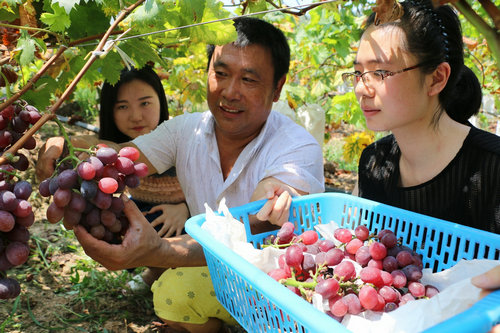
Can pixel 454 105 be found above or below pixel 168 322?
above

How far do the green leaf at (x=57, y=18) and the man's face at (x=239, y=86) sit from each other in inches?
33.7

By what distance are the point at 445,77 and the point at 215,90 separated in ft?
3.40

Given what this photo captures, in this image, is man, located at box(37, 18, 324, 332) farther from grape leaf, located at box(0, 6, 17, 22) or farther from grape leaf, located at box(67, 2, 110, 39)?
grape leaf, located at box(0, 6, 17, 22)

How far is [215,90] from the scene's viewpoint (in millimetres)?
2061

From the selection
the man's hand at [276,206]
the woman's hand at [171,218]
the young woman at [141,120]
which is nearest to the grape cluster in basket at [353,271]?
the man's hand at [276,206]

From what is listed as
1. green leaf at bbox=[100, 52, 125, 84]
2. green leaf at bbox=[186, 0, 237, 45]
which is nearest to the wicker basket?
green leaf at bbox=[100, 52, 125, 84]

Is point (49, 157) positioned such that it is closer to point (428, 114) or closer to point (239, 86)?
point (239, 86)

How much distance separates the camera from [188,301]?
207 centimetres

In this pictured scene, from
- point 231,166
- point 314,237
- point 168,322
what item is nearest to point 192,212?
point 231,166

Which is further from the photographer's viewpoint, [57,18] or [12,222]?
[57,18]

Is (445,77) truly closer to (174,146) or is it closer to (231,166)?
(231,166)

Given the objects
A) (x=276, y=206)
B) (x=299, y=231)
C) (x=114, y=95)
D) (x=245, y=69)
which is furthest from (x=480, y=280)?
(x=114, y=95)

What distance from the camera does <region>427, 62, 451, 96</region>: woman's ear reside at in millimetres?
1619

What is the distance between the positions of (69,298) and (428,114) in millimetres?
2144
